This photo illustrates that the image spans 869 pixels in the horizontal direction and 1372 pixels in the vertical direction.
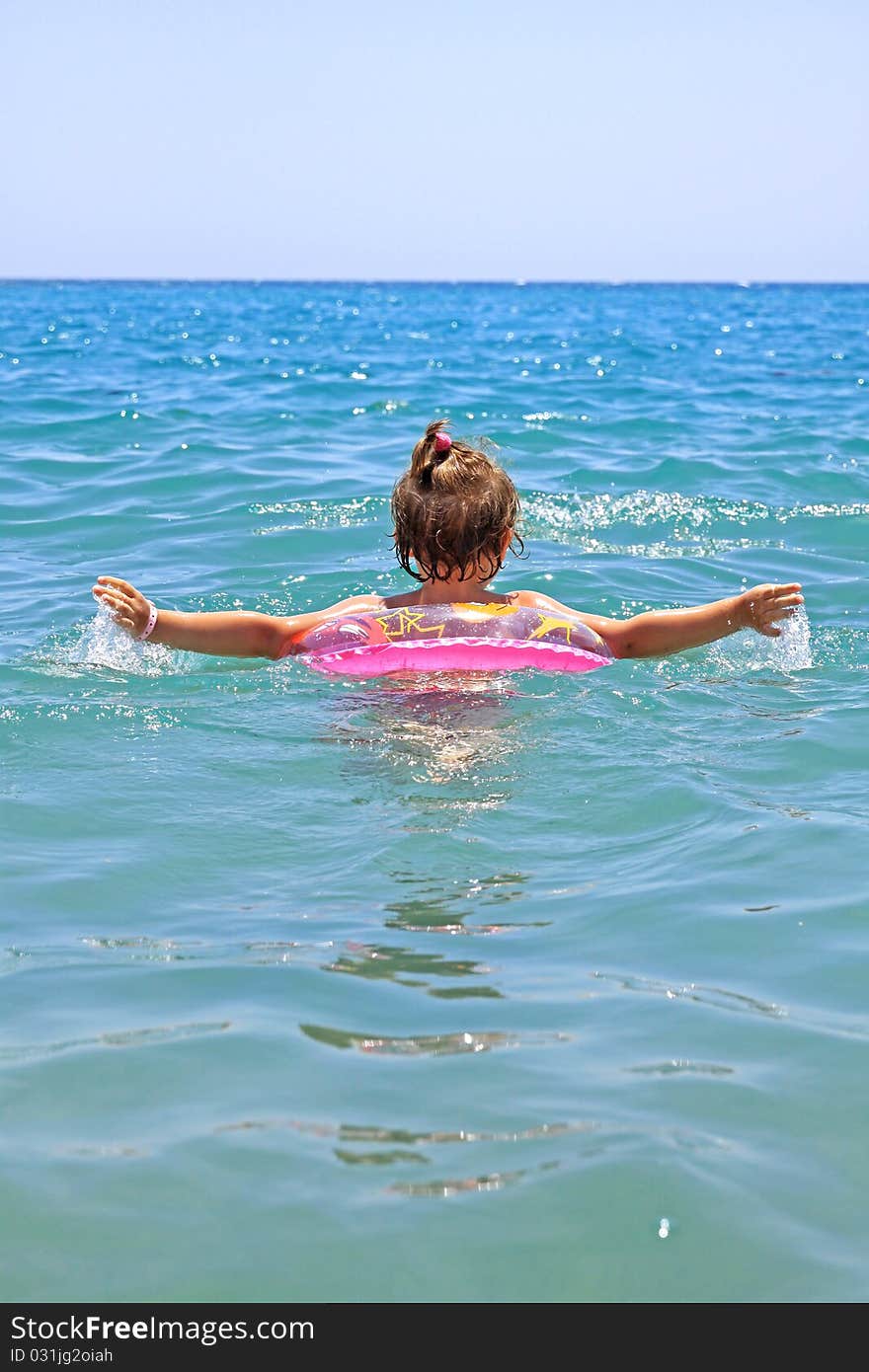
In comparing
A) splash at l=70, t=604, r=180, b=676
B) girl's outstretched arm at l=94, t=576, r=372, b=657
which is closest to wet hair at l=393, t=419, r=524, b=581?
girl's outstretched arm at l=94, t=576, r=372, b=657

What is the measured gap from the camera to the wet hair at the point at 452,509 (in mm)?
5082

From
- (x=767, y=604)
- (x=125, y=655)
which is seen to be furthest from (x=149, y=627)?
(x=767, y=604)

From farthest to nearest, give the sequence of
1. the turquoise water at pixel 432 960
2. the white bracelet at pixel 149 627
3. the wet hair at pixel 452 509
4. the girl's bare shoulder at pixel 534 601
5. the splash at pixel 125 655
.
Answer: the splash at pixel 125 655
the girl's bare shoulder at pixel 534 601
the white bracelet at pixel 149 627
the wet hair at pixel 452 509
the turquoise water at pixel 432 960

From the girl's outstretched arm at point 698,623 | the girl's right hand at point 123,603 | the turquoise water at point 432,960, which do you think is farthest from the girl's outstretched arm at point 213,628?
the girl's outstretched arm at point 698,623

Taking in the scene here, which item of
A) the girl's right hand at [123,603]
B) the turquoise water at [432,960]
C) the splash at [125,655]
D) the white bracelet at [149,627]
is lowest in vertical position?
the turquoise water at [432,960]

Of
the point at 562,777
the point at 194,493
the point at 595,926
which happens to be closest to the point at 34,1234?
the point at 595,926

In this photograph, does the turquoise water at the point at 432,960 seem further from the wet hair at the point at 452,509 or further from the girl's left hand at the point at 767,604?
the wet hair at the point at 452,509

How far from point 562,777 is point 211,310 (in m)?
42.2

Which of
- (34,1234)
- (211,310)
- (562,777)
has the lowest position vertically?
(34,1234)

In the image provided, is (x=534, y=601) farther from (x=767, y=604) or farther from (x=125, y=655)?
(x=125, y=655)

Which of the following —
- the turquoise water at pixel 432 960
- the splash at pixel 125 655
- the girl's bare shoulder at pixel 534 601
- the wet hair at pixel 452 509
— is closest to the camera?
the turquoise water at pixel 432 960

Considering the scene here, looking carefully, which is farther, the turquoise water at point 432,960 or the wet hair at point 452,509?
the wet hair at point 452,509

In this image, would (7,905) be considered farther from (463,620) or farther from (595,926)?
(463,620)

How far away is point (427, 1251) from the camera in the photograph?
85.7 inches
